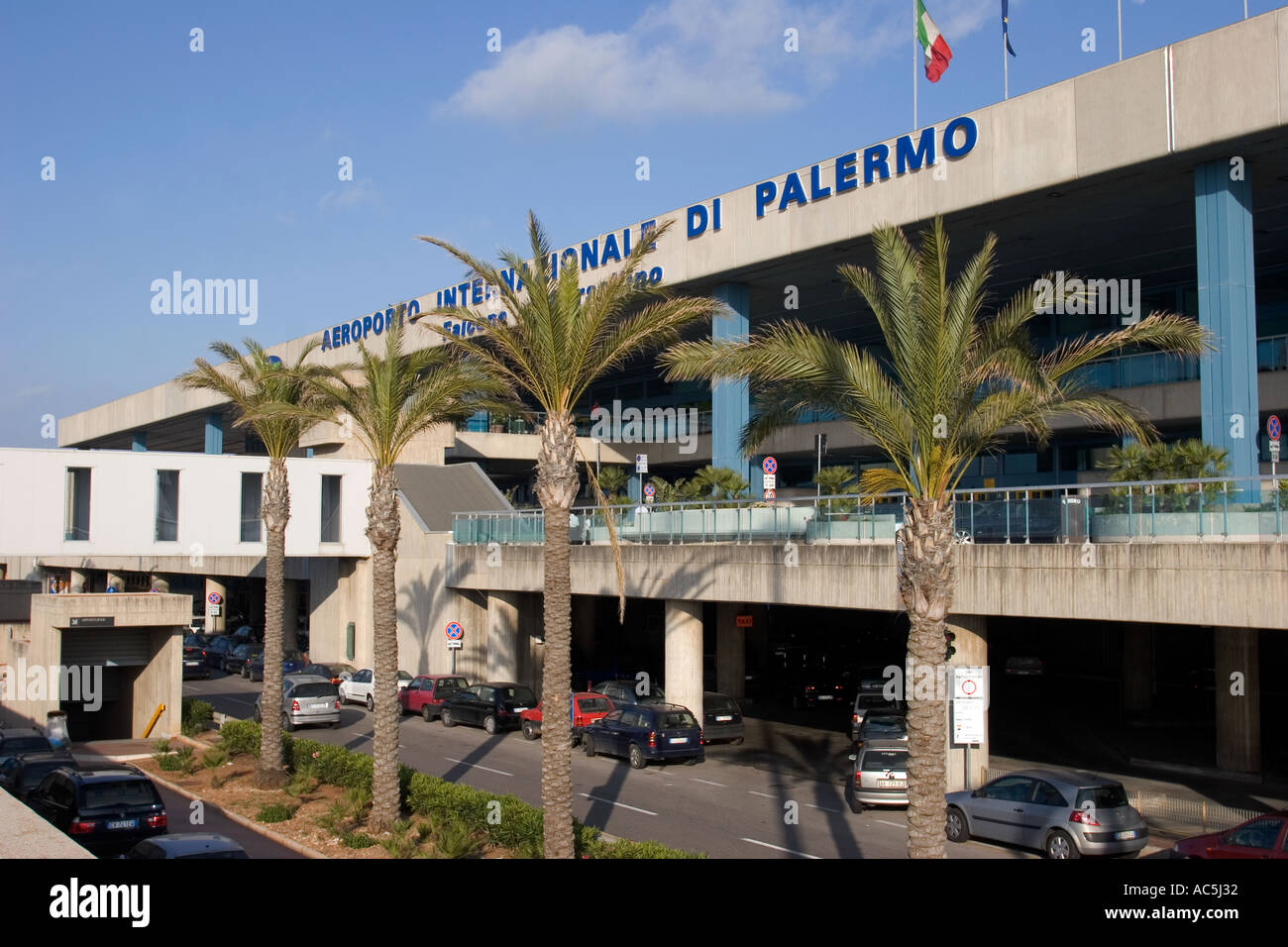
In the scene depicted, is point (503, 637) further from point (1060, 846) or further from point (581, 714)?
point (1060, 846)

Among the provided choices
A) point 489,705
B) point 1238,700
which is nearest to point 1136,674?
point 1238,700

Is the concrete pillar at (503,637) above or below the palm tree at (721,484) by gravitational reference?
below

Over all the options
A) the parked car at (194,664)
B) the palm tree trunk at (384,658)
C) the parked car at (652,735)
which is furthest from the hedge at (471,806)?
the parked car at (194,664)

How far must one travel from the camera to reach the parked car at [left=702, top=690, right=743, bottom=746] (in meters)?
30.1

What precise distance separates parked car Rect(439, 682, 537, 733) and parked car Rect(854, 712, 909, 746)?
10728 mm

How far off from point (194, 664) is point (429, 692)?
53.3 feet

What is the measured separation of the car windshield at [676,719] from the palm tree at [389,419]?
25.7 feet

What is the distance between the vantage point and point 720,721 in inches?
1187

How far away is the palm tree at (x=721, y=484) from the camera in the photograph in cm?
3475

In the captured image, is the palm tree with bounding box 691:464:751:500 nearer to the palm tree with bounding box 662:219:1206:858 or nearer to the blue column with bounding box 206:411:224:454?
the palm tree with bounding box 662:219:1206:858

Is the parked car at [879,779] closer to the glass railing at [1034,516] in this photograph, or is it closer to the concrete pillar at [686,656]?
the glass railing at [1034,516]

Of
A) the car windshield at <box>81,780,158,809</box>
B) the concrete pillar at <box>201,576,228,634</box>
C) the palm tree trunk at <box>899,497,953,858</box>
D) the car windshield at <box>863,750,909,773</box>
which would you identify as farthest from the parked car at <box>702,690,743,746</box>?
the concrete pillar at <box>201,576,228,634</box>
